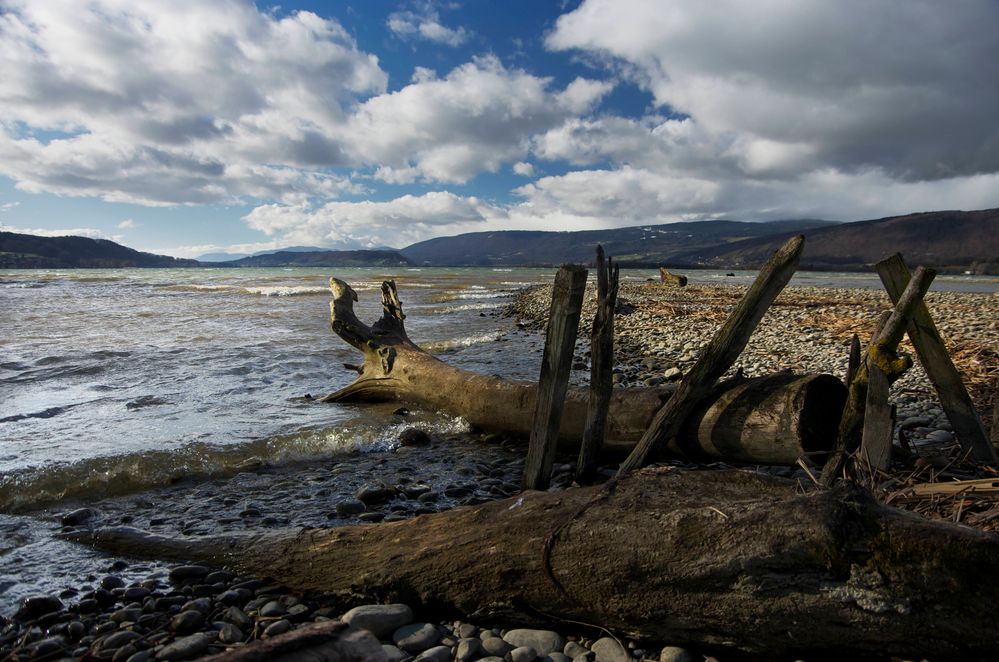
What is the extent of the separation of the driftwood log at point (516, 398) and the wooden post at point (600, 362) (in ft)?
2.67

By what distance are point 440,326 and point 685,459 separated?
56.1ft

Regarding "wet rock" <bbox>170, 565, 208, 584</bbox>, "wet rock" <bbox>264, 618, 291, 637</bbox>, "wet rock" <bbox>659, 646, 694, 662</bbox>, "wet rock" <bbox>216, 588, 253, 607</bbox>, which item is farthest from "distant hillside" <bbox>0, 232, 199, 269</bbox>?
"wet rock" <bbox>659, 646, 694, 662</bbox>

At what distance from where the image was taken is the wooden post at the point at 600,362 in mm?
4746

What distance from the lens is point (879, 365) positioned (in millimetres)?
4242

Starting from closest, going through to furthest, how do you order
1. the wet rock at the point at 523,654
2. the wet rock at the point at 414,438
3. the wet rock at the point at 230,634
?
the wet rock at the point at 523,654 < the wet rock at the point at 230,634 < the wet rock at the point at 414,438

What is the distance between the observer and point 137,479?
20.7ft

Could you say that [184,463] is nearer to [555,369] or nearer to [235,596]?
[235,596]

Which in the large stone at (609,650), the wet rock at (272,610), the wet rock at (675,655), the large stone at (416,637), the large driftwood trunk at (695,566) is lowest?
the wet rock at (272,610)

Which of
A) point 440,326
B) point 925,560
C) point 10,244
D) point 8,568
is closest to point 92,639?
point 8,568

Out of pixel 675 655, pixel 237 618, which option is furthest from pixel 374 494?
pixel 675 655

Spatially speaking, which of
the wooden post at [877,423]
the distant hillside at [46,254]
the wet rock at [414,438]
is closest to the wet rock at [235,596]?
the wet rock at [414,438]

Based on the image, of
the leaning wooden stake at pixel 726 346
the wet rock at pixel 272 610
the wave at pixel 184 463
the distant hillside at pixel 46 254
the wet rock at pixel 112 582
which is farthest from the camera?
the distant hillside at pixel 46 254

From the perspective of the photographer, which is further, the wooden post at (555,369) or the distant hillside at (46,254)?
the distant hillside at (46,254)

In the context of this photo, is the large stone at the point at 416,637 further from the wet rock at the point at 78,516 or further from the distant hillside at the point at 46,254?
the distant hillside at the point at 46,254
